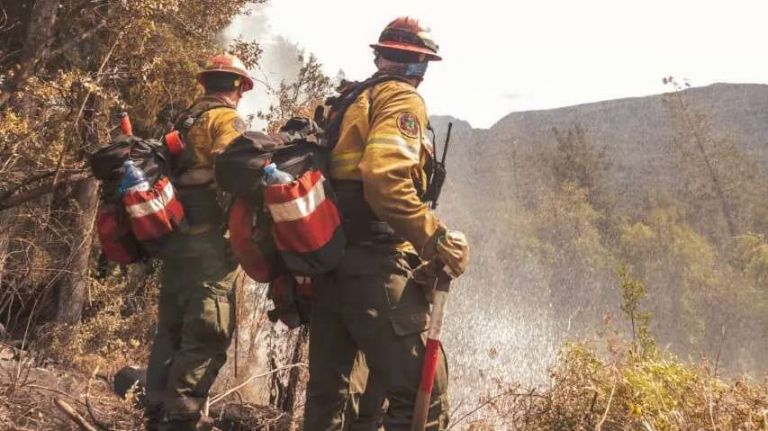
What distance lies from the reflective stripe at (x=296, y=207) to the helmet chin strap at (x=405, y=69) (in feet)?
2.43

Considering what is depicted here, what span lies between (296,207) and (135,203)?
1316 mm

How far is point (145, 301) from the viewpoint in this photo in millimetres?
9578

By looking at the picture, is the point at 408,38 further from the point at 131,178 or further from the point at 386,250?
the point at 131,178

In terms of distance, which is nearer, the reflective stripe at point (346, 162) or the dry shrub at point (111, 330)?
the reflective stripe at point (346, 162)

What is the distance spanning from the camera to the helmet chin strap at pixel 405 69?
9.87 ft

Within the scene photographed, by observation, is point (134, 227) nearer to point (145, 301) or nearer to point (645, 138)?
point (145, 301)

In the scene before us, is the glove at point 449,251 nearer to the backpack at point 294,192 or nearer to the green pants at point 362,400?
the backpack at point 294,192

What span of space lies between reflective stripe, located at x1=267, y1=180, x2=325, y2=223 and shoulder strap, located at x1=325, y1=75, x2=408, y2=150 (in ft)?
1.31

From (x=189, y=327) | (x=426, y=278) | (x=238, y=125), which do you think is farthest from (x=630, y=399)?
(x=238, y=125)

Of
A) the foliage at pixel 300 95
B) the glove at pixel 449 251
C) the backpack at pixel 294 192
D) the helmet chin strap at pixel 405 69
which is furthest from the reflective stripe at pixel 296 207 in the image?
the foliage at pixel 300 95

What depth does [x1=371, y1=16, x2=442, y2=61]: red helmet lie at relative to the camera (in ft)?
9.77

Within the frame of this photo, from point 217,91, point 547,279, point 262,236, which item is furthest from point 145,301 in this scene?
point 547,279

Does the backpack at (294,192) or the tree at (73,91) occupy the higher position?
the tree at (73,91)

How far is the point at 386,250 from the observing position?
9.20ft
